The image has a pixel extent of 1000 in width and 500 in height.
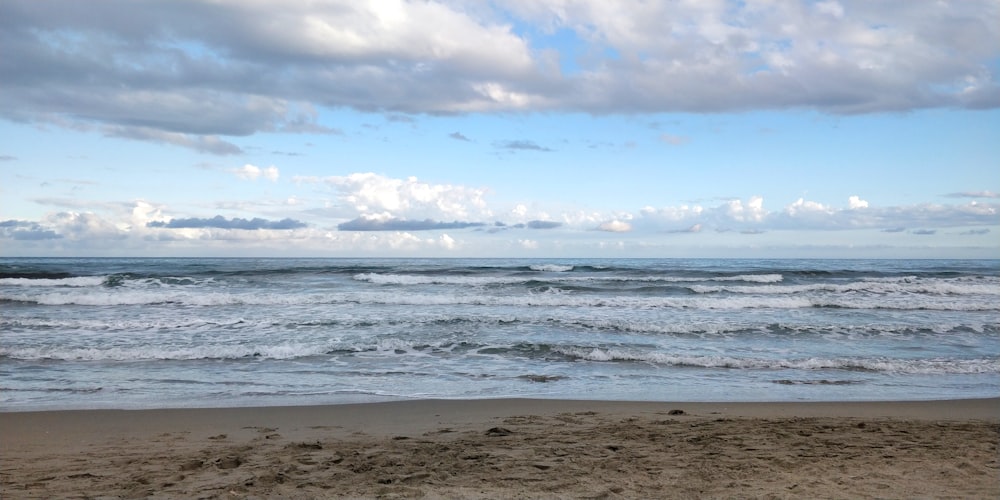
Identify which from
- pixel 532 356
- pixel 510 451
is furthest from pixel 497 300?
pixel 510 451

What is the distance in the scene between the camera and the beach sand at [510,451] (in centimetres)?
484

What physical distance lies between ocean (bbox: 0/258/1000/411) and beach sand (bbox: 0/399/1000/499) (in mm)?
971

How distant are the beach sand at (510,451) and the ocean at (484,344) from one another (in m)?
0.97

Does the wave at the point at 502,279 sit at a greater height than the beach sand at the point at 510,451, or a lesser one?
greater

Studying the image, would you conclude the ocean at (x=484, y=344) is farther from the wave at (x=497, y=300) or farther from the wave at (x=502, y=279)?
the wave at (x=502, y=279)

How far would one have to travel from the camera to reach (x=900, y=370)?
11273 millimetres

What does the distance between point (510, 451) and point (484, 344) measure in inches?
301

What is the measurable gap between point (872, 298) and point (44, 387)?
24.8m

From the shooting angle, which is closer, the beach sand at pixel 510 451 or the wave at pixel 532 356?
the beach sand at pixel 510 451

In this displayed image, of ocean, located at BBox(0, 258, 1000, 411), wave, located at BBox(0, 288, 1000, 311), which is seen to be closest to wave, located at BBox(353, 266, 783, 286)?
ocean, located at BBox(0, 258, 1000, 411)

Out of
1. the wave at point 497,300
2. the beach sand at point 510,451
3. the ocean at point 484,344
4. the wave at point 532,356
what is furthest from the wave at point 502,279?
the beach sand at point 510,451

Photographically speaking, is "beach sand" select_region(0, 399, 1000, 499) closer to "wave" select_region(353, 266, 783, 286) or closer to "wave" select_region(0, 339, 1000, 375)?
"wave" select_region(0, 339, 1000, 375)

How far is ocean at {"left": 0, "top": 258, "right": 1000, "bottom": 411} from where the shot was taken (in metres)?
9.50

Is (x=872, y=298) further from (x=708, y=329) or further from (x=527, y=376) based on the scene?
(x=527, y=376)
